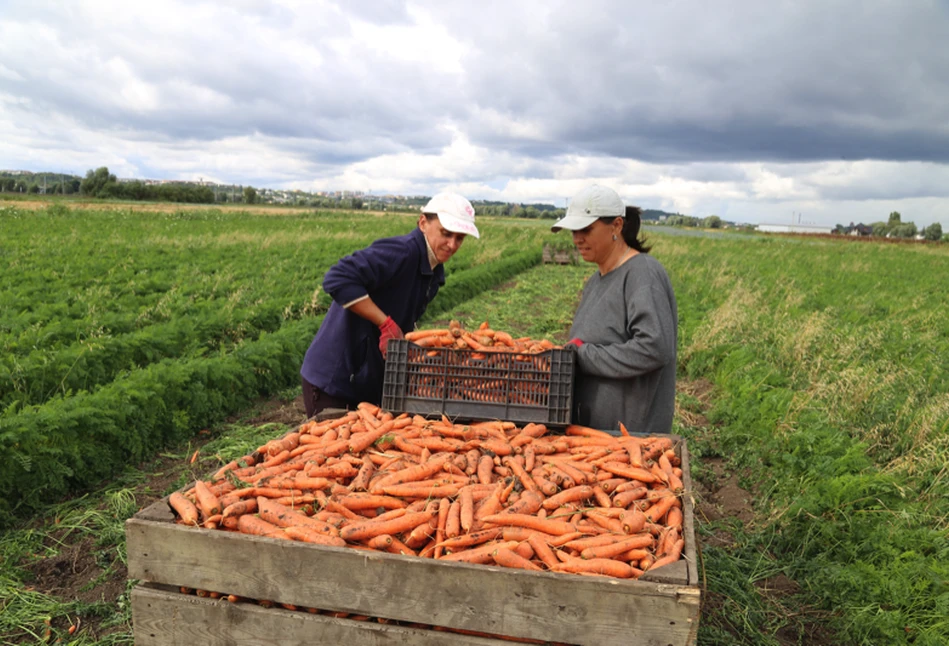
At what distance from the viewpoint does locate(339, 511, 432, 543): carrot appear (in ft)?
8.71

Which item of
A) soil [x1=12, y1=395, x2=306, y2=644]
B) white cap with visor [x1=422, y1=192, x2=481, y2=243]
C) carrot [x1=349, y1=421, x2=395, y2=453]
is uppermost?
white cap with visor [x1=422, y1=192, x2=481, y2=243]

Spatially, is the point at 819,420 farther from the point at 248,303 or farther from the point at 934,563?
the point at 248,303

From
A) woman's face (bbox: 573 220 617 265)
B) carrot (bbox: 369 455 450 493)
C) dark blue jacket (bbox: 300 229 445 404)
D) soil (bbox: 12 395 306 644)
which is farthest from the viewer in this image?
dark blue jacket (bbox: 300 229 445 404)

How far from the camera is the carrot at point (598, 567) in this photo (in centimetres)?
249

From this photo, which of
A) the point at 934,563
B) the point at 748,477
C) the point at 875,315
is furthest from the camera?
the point at 875,315

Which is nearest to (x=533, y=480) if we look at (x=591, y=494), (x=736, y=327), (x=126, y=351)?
(x=591, y=494)

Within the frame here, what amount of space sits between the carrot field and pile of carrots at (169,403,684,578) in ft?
2.16

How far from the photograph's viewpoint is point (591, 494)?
10.3ft

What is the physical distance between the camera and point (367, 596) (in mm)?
2463

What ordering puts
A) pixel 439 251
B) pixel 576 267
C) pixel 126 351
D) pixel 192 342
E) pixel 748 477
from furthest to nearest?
pixel 576 267 → pixel 192 342 → pixel 126 351 → pixel 748 477 → pixel 439 251

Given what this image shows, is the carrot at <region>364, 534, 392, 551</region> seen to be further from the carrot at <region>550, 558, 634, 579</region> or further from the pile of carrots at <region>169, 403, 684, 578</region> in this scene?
the carrot at <region>550, 558, 634, 579</region>

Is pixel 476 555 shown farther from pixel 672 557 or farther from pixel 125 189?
pixel 125 189

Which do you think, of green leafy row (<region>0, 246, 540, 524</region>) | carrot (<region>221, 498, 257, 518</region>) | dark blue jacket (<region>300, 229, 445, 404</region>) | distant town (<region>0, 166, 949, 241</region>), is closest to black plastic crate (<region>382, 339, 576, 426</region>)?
dark blue jacket (<region>300, 229, 445, 404</region>)

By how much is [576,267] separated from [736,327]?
19134 mm
